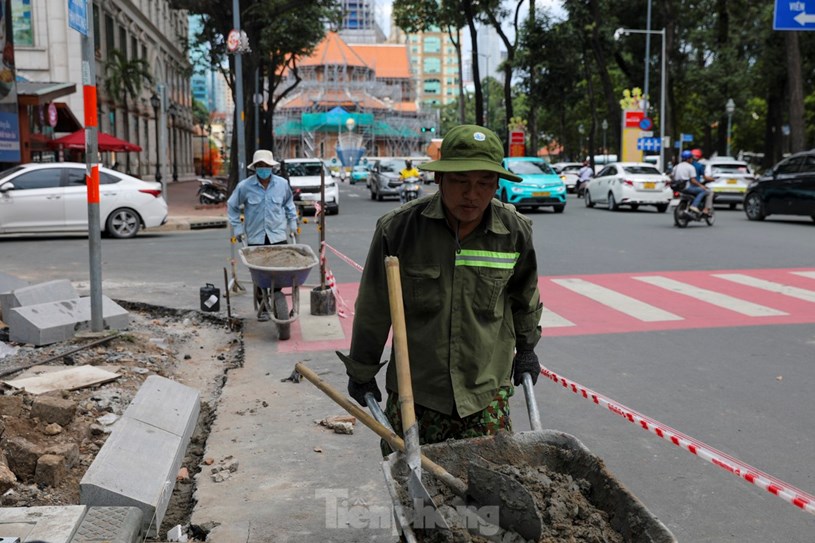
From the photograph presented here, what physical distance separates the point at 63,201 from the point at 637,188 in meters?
16.3

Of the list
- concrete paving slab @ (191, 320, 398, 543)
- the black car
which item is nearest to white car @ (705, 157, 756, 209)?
the black car

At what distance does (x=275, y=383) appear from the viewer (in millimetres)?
6367

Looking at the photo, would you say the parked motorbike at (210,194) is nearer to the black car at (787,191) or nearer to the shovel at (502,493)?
the black car at (787,191)

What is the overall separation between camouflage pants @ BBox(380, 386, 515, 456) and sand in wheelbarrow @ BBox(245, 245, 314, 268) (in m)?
5.13

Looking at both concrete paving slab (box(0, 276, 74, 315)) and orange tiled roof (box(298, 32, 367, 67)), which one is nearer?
concrete paving slab (box(0, 276, 74, 315))

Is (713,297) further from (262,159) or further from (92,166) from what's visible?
(92,166)

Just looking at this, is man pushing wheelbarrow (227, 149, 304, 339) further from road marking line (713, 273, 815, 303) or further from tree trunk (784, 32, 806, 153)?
tree trunk (784, 32, 806, 153)

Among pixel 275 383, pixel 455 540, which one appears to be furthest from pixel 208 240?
pixel 455 540

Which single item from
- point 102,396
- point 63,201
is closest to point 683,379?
point 102,396

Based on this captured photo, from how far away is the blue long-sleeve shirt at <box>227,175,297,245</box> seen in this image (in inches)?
344

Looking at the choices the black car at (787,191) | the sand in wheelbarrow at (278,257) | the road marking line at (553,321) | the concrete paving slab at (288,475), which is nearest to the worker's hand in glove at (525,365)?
the concrete paving slab at (288,475)

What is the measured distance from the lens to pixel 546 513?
2459mm

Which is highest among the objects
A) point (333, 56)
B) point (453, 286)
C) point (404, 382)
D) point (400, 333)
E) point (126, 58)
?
point (333, 56)

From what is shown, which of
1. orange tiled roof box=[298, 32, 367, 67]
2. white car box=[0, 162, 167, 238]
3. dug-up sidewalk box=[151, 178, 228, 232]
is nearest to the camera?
white car box=[0, 162, 167, 238]
